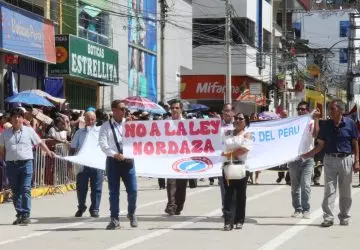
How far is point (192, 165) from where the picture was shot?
13.9 m

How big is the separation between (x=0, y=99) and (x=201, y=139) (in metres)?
12.5

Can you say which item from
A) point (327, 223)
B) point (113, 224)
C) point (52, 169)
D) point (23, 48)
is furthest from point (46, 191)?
point (327, 223)

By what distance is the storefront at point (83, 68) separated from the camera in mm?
27844

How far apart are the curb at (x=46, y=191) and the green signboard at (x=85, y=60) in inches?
313

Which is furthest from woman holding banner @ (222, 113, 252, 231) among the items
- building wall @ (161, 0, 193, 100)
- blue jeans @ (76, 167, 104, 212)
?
building wall @ (161, 0, 193, 100)

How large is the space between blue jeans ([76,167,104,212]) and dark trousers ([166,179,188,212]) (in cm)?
122

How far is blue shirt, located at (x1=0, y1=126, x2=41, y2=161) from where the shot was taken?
13.3 meters

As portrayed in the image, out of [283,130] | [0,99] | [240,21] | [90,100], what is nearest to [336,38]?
[240,21]

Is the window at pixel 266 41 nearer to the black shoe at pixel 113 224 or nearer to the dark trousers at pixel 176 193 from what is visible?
the dark trousers at pixel 176 193

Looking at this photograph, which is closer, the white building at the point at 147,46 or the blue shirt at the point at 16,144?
the blue shirt at the point at 16,144

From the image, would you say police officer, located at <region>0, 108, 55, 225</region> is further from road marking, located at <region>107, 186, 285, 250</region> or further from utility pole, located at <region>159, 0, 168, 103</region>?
utility pole, located at <region>159, 0, 168, 103</region>

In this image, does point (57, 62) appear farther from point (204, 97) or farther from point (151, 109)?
point (204, 97)

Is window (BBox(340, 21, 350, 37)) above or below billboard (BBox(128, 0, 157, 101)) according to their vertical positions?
above

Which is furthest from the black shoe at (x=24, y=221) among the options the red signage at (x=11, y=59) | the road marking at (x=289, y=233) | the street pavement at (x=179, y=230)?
the red signage at (x=11, y=59)
